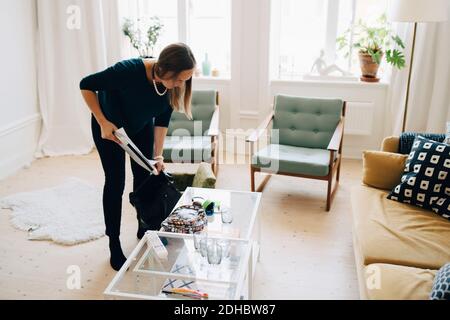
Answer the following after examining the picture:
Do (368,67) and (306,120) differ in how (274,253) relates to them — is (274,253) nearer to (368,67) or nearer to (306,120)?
(306,120)

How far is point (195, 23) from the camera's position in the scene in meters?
4.53

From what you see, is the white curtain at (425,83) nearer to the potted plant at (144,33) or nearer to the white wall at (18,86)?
the potted plant at (144,33)

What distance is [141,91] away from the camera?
7.52ft

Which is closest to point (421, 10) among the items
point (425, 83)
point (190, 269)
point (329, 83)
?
point (425, 83)

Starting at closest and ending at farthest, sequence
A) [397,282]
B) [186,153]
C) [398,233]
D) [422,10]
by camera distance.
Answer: [397,282], [398,233], [422,10], [186,153]

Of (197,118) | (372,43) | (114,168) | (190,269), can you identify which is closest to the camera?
(190,269)

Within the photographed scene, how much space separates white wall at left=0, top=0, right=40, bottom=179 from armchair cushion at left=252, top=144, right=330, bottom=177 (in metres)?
2.14

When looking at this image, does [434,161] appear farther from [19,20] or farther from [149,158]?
[19,20]

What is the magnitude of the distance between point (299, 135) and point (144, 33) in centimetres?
197

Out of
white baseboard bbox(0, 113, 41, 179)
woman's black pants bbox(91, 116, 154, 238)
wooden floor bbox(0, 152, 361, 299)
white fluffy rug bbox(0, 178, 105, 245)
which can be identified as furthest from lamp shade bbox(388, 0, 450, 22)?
white baseboard bbox(0, 113, 41, 179)

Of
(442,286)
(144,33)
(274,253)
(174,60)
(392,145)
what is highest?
(144,33)

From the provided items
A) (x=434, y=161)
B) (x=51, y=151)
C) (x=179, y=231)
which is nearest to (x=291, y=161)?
(x=434, y=161)

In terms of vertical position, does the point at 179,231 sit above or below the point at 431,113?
below
